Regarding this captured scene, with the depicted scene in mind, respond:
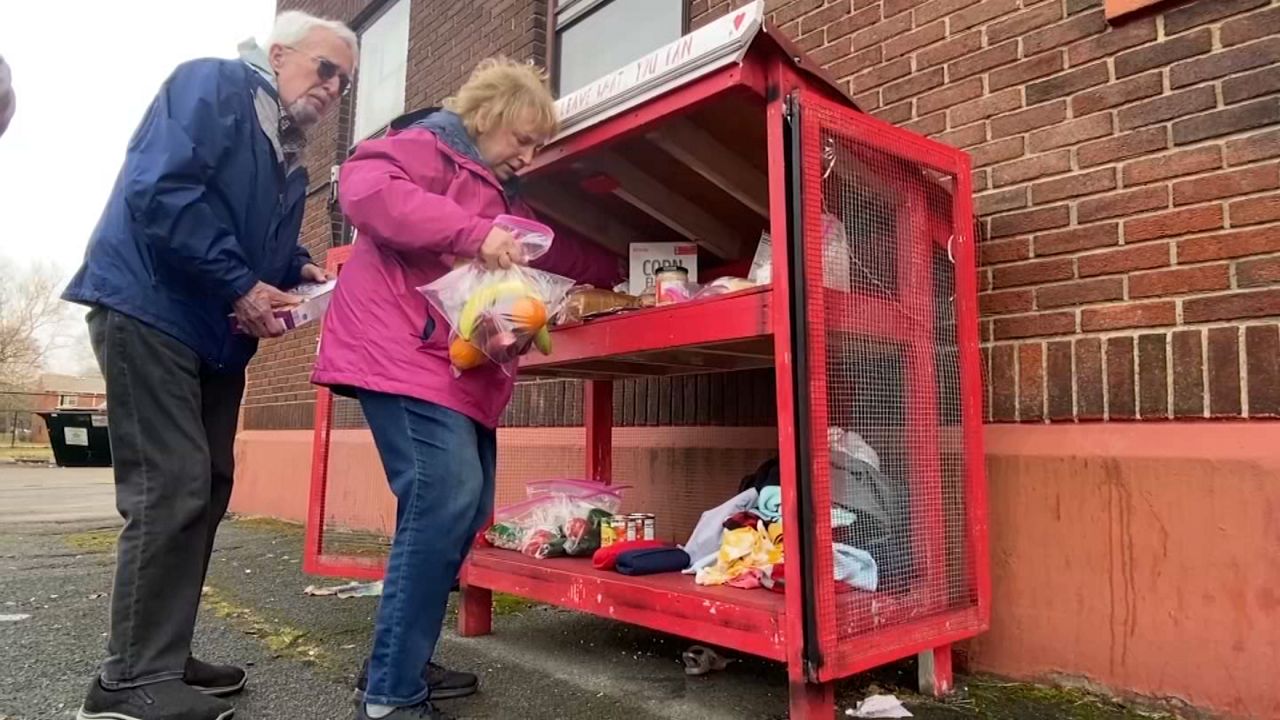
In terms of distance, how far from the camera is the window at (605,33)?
15.4ft

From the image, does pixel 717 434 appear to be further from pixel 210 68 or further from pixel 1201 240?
pixel 210 68

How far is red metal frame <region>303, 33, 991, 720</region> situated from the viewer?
2.08m

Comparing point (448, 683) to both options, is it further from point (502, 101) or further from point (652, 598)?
point (502, 101)

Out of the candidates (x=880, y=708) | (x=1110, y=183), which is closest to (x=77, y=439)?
(x=880, y=708)

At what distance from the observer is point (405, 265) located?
89.3 inches

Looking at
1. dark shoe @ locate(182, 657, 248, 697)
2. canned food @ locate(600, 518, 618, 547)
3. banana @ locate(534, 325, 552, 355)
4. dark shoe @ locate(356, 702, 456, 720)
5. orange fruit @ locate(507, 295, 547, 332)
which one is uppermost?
orange fruit @ locate(507, 295, 547, 332)

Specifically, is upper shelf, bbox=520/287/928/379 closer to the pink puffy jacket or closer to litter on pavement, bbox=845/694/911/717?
the pink puffy jacket

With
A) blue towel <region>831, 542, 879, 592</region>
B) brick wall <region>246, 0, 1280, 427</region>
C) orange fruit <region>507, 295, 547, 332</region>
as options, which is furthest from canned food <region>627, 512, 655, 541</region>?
brick wall <region>246, 0, 1280, 427</region>

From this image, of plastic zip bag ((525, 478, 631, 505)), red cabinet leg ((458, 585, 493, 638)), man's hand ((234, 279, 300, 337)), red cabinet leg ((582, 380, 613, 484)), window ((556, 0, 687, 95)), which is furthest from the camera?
window ((556, 0, 687, 95))

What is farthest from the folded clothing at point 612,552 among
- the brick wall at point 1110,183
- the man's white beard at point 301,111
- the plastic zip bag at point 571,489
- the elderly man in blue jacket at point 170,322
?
the man's white beard at point 301,111

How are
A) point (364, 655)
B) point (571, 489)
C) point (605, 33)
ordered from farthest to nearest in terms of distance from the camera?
point (605, 33) → point (571, 489) → point (364, 655)

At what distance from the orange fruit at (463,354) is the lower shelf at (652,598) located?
0.86 meters

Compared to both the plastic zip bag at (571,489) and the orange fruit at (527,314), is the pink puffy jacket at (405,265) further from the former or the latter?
the plastic zip bag at (571,489)

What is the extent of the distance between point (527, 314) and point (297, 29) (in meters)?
1.16
